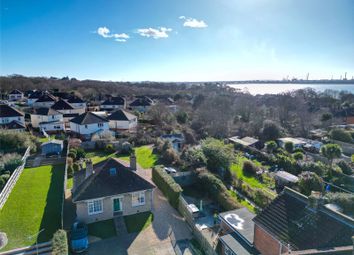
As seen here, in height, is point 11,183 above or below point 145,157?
above

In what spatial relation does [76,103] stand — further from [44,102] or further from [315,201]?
[315,201]

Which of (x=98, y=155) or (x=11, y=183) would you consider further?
(x=98, y=155)

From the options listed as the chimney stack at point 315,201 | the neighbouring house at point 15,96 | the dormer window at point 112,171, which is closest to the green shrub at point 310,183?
the chimney stack at point 315,201

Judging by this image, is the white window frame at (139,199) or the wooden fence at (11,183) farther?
the wooden fence at (11,183)

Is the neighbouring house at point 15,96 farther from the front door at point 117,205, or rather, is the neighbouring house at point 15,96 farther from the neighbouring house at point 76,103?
the front door at point 117,205

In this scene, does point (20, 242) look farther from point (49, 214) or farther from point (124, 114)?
point (124, 114)

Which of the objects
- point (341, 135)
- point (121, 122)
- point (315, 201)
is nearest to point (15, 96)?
point (121, 122)

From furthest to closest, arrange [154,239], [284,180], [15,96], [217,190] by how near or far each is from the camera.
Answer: [15,96] → [284,180] → [217,190] → [154,239]
